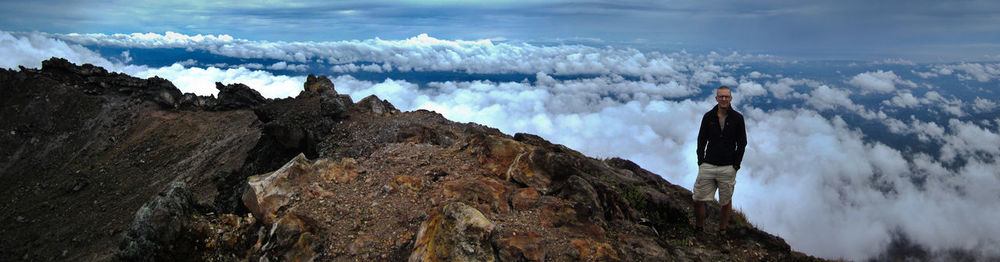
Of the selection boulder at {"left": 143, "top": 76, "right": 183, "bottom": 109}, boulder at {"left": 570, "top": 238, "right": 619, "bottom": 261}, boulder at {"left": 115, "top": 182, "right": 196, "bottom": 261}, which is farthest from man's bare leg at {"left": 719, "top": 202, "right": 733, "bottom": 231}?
boulder at {"left": 143, "top": 76, "right": 183, "bottom": 109}

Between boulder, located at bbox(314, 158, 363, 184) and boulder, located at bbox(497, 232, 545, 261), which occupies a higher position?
boulder, located at bbox(314, 158, 363, 184)

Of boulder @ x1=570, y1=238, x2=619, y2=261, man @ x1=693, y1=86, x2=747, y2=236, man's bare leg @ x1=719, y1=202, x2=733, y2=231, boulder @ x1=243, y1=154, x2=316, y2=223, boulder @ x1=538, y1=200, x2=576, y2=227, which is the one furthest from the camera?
man's bare leg @ x1=719, y1=202, x2=733, y2=231

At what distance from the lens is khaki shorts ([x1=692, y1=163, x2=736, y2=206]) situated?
8.83 m

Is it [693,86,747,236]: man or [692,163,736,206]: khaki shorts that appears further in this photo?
[692,163,736,206]: khaki shorts

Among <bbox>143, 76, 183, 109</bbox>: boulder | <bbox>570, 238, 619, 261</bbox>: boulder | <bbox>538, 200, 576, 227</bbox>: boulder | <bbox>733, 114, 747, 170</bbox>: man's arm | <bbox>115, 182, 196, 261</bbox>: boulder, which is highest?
<bbox>733, 114, 747, 170</bbox>: man's arm

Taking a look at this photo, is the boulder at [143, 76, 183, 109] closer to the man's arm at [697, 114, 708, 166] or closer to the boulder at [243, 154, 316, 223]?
the boulder at [243, 154, 316, 223]

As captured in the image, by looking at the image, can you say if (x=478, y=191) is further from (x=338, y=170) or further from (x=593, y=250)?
(x=338, y=170)

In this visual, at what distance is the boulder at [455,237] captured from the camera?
6961 mm

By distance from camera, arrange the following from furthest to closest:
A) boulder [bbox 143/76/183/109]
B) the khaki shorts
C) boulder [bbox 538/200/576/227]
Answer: boulder [bbox 143/76/183/109] → the khaki shorts → boulder [bbox 538/200/576/227]

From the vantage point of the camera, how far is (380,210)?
9.15 meters

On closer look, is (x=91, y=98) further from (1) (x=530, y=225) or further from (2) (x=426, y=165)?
(1) (x=530, y=225)

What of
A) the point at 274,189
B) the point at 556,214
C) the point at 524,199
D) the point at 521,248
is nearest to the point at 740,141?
the point at 556,214

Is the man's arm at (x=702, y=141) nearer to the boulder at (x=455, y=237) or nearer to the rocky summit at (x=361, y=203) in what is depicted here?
the rocky summit at (x=361, y=203)

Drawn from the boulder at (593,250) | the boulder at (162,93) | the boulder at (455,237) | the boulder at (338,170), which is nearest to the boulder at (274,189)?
the boulder at (338,170)
